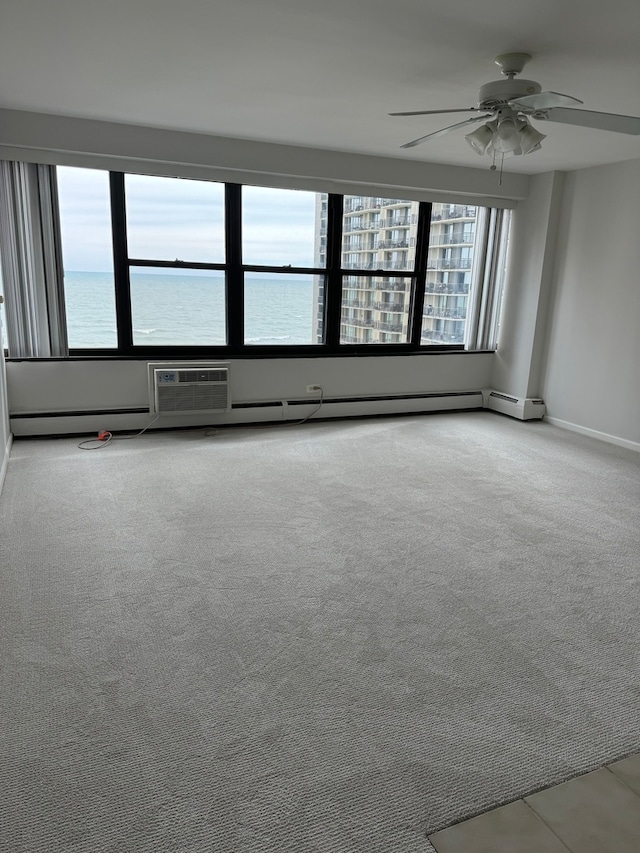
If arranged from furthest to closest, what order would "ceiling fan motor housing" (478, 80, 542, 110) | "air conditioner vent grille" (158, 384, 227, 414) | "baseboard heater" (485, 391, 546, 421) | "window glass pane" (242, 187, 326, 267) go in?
"baseboard heater" (485, 391, 546, 421) → "window glass pane" (242, 187, 326, 267) → "air conditioner vent grille" (158, 384, 227, 414) → "ceiling fan motor housing" (478, 80, 542, 110)

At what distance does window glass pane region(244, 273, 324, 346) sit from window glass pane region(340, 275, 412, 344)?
0.99ft

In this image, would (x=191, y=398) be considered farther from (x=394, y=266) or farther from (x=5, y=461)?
(x=394, y=266)

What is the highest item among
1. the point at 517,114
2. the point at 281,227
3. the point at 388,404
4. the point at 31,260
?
the point at 517,114

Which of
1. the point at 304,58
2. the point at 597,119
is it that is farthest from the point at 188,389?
the point at 597,119

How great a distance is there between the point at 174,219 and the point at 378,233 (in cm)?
206

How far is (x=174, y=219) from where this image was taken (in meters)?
5.09

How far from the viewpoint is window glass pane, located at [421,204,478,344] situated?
6102 millimetres

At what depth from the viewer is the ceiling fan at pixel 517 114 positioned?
265 centimetres

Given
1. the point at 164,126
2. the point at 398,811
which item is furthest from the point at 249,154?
the point at 398,811

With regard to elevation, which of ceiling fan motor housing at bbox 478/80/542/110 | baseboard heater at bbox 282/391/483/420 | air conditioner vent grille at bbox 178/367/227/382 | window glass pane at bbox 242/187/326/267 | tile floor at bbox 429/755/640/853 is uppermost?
ceiling fan motor housing at bbox 478/80/542/110

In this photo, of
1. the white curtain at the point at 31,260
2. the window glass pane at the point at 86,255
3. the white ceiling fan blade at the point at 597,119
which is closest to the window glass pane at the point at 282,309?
the window glass pane at the point at 86,255

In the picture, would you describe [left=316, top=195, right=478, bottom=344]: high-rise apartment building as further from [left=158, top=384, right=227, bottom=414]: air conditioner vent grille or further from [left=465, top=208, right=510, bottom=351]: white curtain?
[left=158, top=384, right=227, bottom=414]: air conditioner vent grille

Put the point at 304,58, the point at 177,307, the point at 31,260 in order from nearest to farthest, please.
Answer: the point at 304,58, the point at 31,260, the point at 177,307

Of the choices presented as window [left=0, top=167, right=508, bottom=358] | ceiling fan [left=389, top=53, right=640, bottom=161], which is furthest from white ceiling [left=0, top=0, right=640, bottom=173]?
window [left=0, top=167, right=508, bottom=358]
